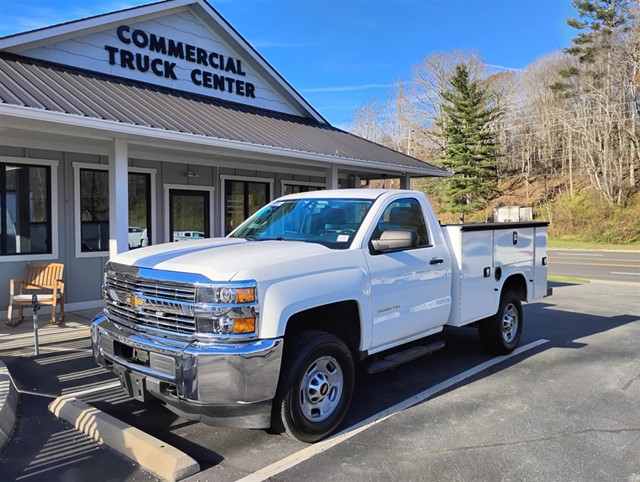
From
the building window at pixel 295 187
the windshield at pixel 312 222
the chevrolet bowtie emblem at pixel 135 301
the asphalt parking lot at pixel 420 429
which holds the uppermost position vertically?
the building window at pixel 295 187

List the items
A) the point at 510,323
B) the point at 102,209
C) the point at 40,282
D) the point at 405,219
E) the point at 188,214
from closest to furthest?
the point at 405,219 → the point at 510,323 → the point at 40,282 → the point at 102,209 → the point at 188,214

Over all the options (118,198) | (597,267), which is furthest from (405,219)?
(597,267)

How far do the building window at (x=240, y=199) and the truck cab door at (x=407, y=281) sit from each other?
7943 mm

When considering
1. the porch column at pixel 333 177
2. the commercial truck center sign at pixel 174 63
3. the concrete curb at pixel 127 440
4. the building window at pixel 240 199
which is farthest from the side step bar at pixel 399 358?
the commercial truck center sign at pixel 174 63

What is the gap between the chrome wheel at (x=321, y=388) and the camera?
411cm

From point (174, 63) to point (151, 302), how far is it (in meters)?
8.68

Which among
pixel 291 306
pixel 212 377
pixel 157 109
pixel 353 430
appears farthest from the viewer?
pixel 157 109

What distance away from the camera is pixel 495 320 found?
656cm

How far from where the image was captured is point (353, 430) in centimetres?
443

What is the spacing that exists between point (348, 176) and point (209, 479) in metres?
13.4

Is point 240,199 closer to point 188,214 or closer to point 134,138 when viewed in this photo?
point 188,214

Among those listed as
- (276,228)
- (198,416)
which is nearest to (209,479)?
(198,416)

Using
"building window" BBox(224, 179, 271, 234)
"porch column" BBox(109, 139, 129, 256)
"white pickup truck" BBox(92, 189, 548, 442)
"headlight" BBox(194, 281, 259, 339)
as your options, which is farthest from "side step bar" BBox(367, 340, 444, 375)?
"building window" BBox(224, 179, 271, 234)

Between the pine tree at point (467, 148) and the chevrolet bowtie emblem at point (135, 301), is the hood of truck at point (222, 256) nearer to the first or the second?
the chevrolet bowtie emblem at point (135, 301)
